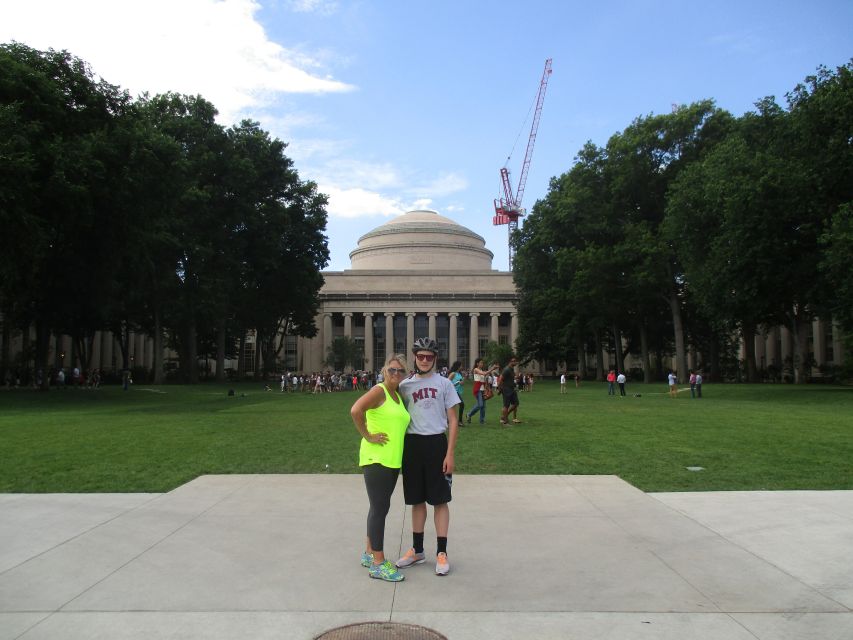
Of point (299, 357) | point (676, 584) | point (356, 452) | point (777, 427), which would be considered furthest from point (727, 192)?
point (299, 357)

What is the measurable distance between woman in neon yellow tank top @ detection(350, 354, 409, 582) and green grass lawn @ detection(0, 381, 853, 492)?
4553 mm

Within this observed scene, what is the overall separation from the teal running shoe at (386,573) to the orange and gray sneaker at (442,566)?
0.28 meters

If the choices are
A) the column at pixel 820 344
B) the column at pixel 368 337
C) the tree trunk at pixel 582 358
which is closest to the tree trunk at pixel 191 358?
the tree trunk at pixel 582 358

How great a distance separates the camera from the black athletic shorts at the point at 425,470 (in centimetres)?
581

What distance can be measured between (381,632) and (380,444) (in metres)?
1.59

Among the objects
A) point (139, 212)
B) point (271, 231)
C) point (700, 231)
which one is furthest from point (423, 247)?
point (139, 212)

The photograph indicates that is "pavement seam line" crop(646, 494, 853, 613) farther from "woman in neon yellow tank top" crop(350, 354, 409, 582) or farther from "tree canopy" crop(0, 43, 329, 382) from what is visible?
"tree canopy" crop(0, 43, 329, 382)

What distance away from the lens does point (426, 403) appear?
5859 millimetres

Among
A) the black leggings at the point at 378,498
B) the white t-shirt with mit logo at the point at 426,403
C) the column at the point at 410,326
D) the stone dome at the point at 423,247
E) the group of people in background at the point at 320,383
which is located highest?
the stone dome at the point at 423,247

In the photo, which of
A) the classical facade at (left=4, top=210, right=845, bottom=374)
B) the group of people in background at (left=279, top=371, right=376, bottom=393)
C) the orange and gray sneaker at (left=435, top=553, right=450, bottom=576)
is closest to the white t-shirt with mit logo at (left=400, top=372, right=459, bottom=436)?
the orange and gray sneaker at (left=435, top=553, right=450, bottom=576)

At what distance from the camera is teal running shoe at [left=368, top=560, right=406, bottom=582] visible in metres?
5.43

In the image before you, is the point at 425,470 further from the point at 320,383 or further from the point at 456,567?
the point at 320,383

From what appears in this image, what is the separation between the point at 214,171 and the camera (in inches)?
1805

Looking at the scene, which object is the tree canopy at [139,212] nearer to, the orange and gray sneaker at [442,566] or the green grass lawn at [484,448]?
the green grass lawn at [484,448]
